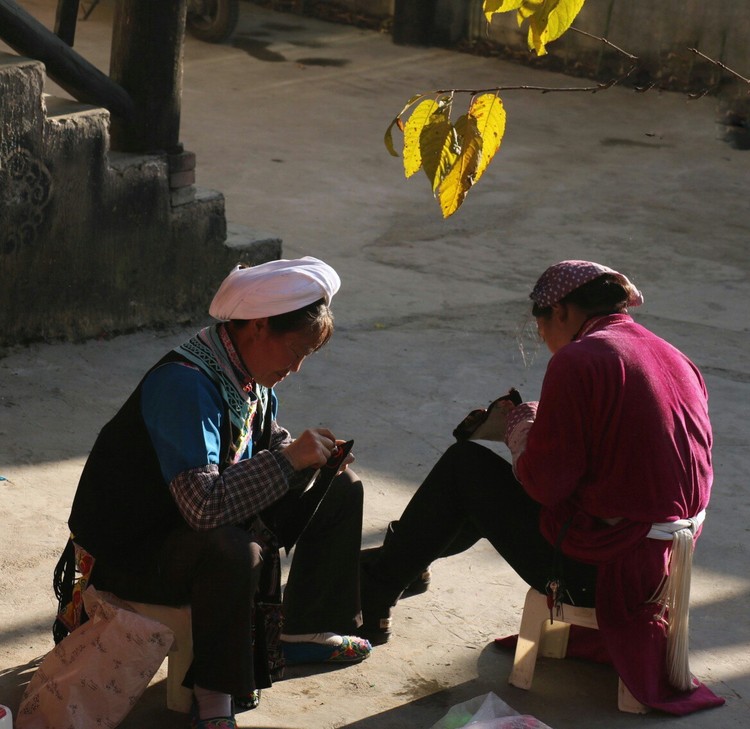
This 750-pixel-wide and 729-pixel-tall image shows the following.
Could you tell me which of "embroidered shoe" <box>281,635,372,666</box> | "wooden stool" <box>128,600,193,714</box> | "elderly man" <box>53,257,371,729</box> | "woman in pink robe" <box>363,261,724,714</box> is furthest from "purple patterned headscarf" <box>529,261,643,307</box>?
"wooden stool" <box>128,600,193,714</box>

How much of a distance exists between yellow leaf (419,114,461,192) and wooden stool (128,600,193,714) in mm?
1358

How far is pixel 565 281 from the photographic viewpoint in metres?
3.09

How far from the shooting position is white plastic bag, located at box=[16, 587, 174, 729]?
2777mm

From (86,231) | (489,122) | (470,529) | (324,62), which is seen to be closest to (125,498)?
(470,529)

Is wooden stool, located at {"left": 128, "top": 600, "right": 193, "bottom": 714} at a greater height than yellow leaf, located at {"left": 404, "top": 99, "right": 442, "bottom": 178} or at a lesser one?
lesser

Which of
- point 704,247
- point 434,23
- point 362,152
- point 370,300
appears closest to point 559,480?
point 370,300

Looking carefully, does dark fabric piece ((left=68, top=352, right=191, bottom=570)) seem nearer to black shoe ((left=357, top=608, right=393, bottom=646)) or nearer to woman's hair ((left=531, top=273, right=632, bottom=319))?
black shoe ((left=357, top=608, right=393, bottom=646))

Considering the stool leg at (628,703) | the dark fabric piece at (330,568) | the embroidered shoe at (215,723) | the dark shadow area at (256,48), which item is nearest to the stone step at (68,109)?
the dark fabric piece at (330,568)

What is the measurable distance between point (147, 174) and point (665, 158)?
5.51m

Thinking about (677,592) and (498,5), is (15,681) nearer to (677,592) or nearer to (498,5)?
(677,592)

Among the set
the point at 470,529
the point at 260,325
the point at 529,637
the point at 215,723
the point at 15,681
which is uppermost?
the point at 260,325

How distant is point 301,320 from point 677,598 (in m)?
1.14

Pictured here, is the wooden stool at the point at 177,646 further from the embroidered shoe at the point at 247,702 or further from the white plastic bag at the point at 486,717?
the white plastic bag at the point at 486,717

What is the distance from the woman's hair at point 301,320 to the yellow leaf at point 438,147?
3.01 ft
